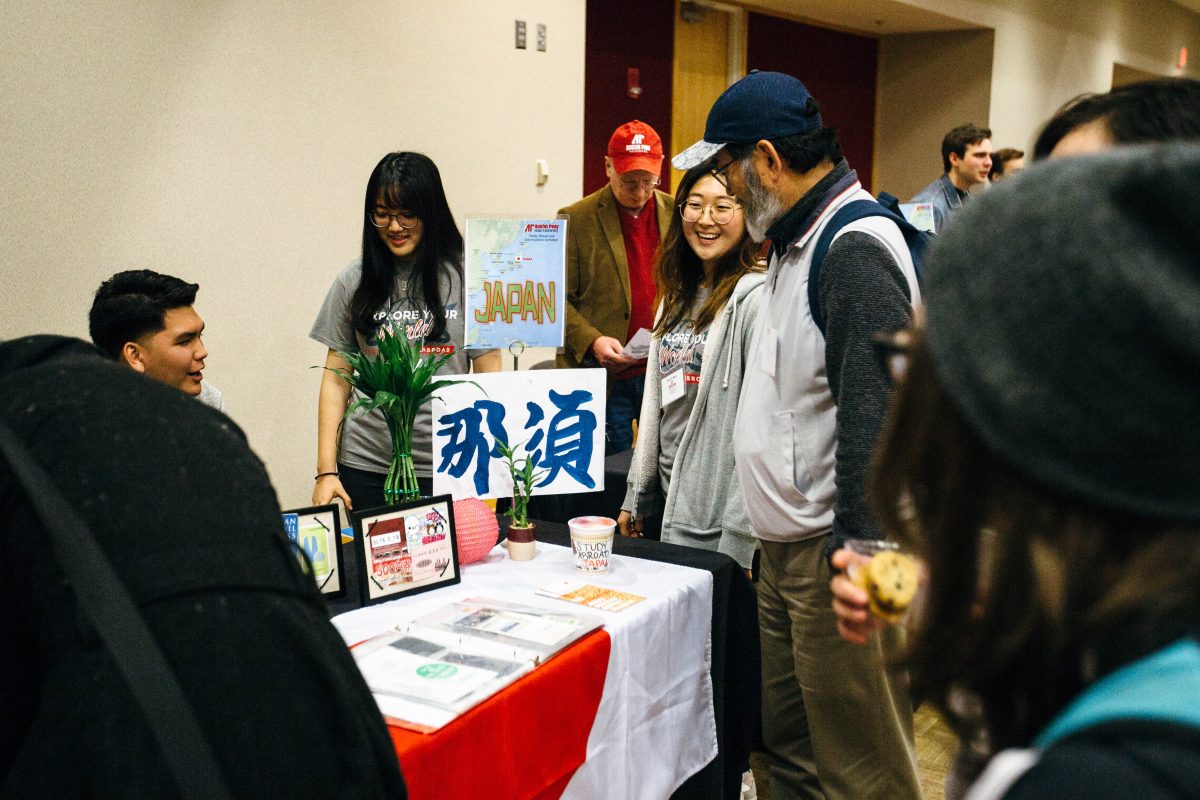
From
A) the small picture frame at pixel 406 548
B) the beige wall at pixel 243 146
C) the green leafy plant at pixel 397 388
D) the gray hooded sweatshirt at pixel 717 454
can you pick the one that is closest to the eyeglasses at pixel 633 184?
the beige wall at pixel 243 146

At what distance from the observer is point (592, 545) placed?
1948 millimetres

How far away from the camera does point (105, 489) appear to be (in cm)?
60

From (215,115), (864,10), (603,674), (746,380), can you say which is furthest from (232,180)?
(864,10)

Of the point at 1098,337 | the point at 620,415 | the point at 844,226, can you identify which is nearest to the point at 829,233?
the point at 844,226

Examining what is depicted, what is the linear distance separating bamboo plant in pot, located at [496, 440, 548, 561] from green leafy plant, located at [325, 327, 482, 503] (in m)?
0.20

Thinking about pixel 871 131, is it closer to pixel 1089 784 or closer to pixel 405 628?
pixel 405 628

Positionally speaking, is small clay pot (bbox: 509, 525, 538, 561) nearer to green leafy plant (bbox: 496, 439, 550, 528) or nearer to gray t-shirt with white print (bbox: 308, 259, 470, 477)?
green leafy plant (bbox: 496, 439, 550, 528)

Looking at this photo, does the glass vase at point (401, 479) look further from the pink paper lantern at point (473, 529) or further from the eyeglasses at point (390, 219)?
the eyeglasses at point (390, 219)

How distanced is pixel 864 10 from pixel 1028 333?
7.40 m

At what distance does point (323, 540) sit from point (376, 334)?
2.58 ft

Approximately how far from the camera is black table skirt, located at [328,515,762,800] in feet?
6.73

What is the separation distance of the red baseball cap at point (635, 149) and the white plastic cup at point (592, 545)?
186 cm

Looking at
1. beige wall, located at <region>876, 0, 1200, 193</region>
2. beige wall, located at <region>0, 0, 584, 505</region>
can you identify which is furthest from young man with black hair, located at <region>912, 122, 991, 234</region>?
beige wall, located at <region>0, 0, 584, 505</region>

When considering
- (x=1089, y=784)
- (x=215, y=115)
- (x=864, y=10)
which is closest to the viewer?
(x=1089, y=784)
